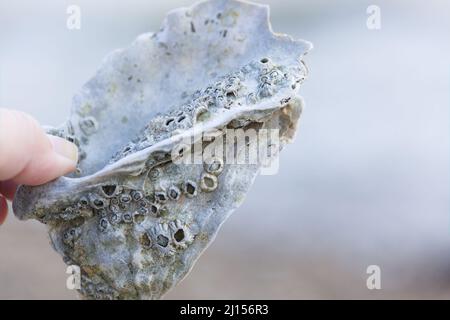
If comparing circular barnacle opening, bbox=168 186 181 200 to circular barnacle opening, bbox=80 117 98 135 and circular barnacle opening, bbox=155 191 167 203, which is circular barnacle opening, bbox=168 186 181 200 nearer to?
circular barnacle opening, bbox=155 191 167 203

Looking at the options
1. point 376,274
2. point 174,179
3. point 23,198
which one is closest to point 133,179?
point 174,179

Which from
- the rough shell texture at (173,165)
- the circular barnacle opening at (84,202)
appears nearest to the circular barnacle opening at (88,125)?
the rough shell texture at (173,165)

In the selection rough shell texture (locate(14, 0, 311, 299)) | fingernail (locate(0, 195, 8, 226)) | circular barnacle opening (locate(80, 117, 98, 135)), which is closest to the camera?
rough shell texture (locate(14, 0, 311, 299))

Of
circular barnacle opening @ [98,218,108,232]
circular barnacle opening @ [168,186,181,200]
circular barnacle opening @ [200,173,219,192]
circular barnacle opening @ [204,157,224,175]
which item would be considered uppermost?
circular barnacle opening @ [204,157,224,175]

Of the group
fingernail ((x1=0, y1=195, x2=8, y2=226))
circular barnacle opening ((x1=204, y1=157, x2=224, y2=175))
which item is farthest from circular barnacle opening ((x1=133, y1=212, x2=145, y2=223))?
fingernail ((x1=0, y1=195, x2=8, y2=226))

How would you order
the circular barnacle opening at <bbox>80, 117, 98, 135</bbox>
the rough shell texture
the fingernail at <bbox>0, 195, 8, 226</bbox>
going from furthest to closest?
the fingernail at <bbox>0, 195, 8, 226</bbox>, the circular barnacle opening at <bbox>80, 117, 98, 135</bbox>, the rough shell texture

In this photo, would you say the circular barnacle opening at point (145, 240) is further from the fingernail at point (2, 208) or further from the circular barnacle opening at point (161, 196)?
the fingernail at point (2, 208)

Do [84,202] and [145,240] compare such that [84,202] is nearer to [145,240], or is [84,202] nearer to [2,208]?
[145,240]
